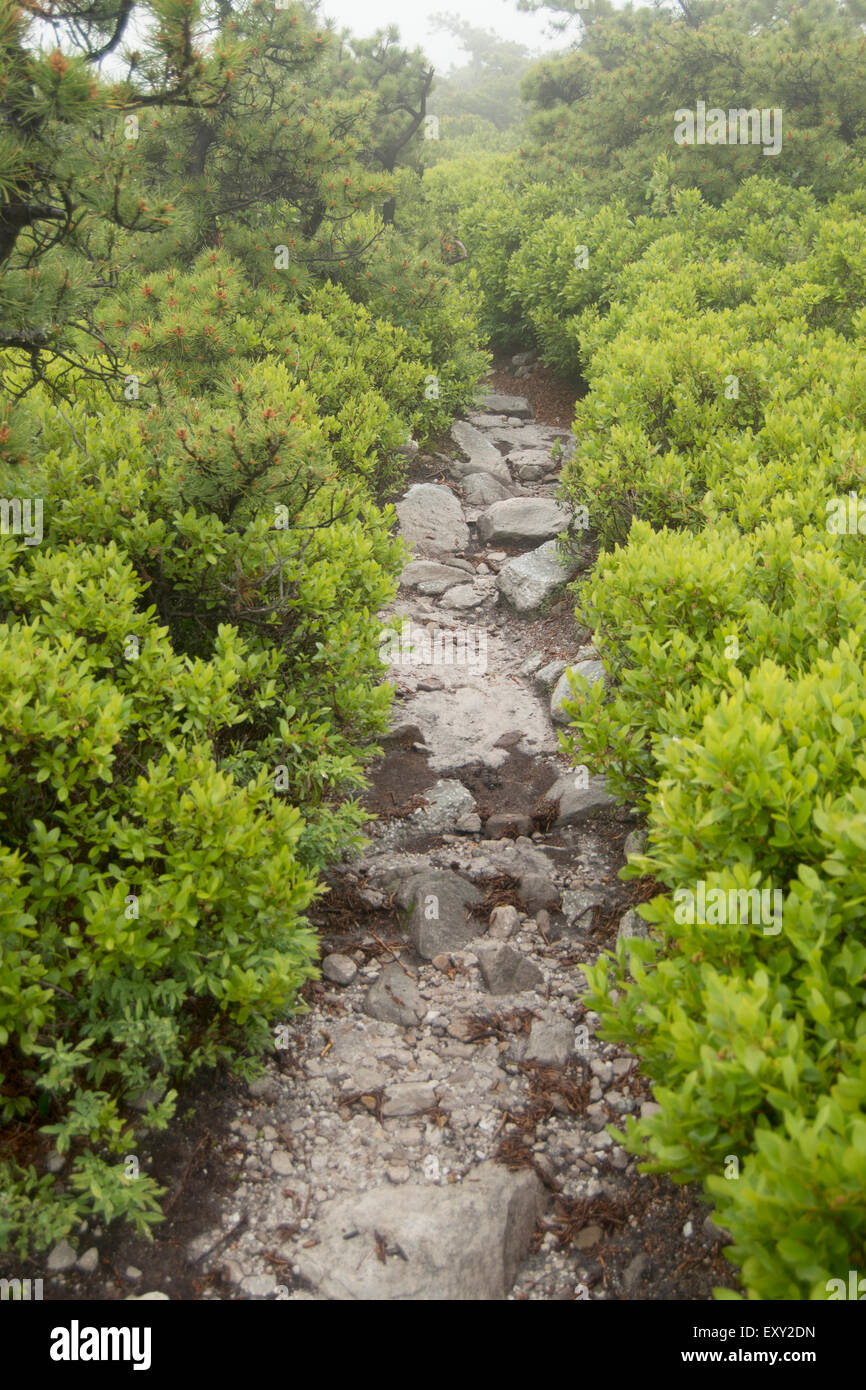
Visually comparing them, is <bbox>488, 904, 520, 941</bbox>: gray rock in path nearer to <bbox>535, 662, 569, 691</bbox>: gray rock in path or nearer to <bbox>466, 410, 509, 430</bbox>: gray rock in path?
<bbox>535, 662, 569, 691</bbox>: gray rock in path

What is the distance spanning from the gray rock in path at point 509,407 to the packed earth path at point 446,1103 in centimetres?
776

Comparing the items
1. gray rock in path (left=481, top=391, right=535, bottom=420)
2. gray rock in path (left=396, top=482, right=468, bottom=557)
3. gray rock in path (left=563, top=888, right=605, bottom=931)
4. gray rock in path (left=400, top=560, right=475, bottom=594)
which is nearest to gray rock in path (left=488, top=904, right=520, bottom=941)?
gray rock in path (left=563, top=888, right=605, bottom=931)

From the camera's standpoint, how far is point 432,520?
31.2 ft

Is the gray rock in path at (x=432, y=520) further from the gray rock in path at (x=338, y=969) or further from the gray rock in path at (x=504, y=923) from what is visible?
the gray rock in path at (x=338, y=969)

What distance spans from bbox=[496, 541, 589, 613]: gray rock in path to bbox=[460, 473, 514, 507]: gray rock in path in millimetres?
2021

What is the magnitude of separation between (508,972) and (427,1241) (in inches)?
54.7

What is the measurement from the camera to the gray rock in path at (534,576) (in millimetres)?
8008

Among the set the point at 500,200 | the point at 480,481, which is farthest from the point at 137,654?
the point at 500,200

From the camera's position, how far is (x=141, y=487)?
15.3 ft

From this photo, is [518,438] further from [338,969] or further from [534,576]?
[338,969]

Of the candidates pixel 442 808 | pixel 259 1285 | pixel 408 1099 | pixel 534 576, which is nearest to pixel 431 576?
pixel 534 576

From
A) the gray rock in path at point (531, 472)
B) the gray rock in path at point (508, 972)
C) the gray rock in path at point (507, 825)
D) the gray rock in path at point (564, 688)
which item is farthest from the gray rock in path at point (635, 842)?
the gray rock in path at point (531, 472)

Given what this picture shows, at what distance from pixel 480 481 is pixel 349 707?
6.49m

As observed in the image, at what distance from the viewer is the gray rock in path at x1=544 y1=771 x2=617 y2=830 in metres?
5.18
